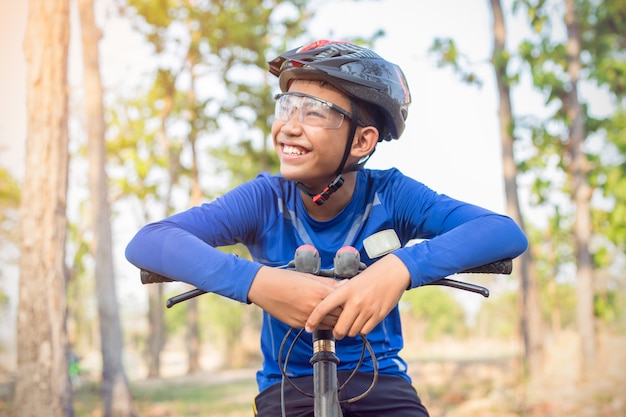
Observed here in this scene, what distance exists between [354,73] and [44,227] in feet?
15.3

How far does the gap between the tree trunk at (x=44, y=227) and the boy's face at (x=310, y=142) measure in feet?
14.4

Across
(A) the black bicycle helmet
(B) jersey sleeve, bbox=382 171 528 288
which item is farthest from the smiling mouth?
(B) jersey sleeve, bbox=382 171 528 288

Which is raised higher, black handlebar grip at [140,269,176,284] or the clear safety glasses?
the clear safety glasses

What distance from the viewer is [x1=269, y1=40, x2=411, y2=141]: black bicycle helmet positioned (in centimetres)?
235

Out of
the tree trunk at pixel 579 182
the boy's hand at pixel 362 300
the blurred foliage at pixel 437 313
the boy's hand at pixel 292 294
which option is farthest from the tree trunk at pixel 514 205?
the blurred foliage at pixel 437 313

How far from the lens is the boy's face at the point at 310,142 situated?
7.84 ft

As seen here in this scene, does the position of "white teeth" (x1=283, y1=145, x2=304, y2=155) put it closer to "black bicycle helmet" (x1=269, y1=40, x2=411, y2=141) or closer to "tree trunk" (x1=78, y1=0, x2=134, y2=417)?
"black bicycle helmet" (x1=269, y1=40, x2=411, y2=141)

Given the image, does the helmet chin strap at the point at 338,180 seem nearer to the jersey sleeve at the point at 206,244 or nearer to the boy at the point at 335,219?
the boy at the point at 335,219

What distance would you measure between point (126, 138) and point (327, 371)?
812 inches

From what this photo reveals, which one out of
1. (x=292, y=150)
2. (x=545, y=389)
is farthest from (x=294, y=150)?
(x=545, y=389)

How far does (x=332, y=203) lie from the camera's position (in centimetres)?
253

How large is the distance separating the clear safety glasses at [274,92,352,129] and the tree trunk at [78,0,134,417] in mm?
8511

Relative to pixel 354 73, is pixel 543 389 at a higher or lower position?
lower

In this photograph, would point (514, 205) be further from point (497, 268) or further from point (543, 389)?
point (497, 268)
